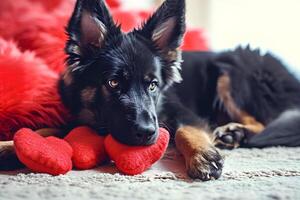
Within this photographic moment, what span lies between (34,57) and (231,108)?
123 cm

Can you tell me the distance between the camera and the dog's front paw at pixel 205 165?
70.6 inches

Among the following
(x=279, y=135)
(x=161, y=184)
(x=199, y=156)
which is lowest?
(x=161, y=184)

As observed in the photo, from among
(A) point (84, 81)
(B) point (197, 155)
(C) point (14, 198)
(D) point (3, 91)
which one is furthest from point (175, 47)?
(C) point (14, 198)

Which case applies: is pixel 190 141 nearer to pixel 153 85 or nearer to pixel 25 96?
pixel 153 85

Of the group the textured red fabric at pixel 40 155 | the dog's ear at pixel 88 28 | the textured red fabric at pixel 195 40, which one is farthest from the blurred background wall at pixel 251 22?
the textured red fabric at pixel 40 155

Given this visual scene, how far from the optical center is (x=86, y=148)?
1970 millimetres

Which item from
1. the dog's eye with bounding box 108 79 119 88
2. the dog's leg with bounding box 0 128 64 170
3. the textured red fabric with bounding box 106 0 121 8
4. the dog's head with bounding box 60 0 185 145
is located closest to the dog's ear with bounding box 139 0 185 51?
the dog's head with bounding box 60 0 185 145

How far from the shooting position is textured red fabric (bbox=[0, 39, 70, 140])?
2326 millimetres

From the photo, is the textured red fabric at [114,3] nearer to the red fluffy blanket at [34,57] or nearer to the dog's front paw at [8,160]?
the red fluffy blanket at [34,57]

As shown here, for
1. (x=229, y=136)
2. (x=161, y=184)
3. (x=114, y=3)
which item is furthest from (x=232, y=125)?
(x=114, y=3)

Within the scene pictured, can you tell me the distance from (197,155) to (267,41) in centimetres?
288

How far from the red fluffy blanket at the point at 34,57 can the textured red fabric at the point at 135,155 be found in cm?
61

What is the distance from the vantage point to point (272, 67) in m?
3.01

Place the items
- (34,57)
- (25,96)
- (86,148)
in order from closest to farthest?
(86,148)
(25,96)
(34,57)
